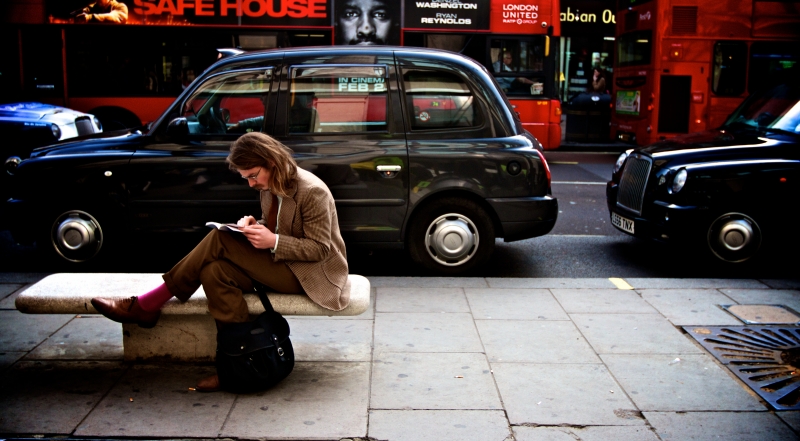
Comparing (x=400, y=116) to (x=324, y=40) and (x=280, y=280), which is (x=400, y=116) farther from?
(x=324, y=40)

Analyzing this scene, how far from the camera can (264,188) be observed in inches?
160

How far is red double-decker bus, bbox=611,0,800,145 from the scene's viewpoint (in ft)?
48.2

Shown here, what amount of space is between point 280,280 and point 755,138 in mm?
5193

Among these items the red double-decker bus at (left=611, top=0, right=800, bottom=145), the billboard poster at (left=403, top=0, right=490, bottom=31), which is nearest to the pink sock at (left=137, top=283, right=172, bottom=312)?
the billboard poster at (left=403, top=0, right=490, bottom=31)

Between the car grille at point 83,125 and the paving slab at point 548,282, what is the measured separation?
6846 millimetres

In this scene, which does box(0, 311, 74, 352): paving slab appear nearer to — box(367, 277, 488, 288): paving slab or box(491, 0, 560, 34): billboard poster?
box(367, 277, 488, 288): paving slab

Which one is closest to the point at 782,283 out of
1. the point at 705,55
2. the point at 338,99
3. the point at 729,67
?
the point at 338,99

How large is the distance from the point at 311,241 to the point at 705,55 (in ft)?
42.5

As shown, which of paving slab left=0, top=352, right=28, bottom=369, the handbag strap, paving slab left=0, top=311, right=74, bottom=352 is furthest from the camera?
paving slab left=0, top=311, right=74, bottom=352

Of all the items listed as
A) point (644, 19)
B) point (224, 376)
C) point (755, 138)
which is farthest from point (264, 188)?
point (644, 19)

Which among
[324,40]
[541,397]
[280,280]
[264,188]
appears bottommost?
[541,397]

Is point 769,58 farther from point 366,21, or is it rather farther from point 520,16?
point 366,21

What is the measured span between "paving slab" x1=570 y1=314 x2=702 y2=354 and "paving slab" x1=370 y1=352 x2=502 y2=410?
85 cm

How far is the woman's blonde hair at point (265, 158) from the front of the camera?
3904 millimetres
